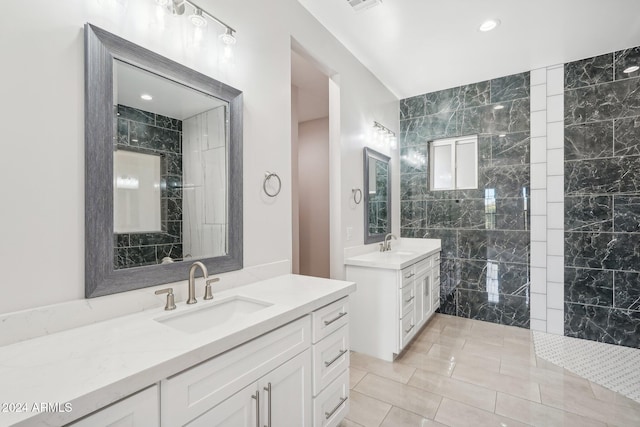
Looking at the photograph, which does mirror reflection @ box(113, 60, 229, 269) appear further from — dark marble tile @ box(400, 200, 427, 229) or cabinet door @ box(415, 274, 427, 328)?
dark marble tile @ box(400, 200, 427, 229)

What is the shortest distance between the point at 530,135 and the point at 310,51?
264 centimetres

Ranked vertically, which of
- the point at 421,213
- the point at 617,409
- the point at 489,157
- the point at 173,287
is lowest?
the point at 617,409

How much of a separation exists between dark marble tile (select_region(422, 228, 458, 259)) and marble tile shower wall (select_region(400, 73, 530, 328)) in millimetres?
12

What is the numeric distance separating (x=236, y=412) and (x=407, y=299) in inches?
75.8

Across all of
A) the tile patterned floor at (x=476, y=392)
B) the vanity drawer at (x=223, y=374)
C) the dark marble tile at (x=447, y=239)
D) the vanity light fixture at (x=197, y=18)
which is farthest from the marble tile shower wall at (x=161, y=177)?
the dark marble tile at (x=447, y=239)

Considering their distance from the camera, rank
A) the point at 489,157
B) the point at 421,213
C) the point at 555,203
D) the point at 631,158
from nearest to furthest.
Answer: the point at 631,158
the point at 555,203
the point at 489,157
the point at 421,213

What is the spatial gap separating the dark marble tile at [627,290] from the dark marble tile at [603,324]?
0.22ft

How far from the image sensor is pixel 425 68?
3.17m

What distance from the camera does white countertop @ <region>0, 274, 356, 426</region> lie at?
25.2 inches

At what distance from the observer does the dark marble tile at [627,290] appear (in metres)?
2.74

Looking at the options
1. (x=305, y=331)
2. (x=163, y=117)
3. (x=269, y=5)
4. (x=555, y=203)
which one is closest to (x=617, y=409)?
(x=555, y=203)

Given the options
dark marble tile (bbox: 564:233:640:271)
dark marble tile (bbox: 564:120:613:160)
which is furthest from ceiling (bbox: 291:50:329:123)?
dark marble tile (bbox: 564:233:640:271)

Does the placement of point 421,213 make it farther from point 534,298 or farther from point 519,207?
point 534,298

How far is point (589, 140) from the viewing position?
293 centimetres
